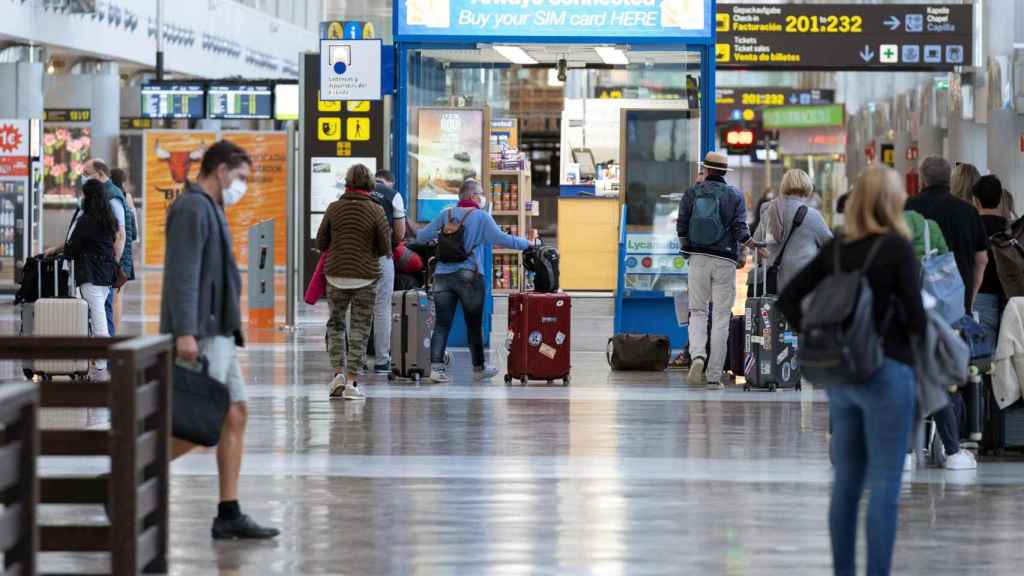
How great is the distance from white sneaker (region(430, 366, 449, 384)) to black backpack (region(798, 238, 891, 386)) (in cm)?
838

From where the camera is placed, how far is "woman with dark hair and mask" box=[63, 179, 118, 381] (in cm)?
1400

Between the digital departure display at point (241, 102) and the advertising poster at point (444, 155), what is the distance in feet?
43.5

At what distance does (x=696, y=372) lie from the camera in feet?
47.4

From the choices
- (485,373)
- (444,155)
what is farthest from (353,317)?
(444,155)

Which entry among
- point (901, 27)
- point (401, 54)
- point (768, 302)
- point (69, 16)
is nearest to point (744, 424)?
point (768, 302)

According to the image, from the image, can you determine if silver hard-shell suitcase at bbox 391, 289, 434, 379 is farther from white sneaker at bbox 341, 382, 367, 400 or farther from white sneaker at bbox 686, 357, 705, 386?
white sneaker at bbox 686, 357, 705, 386

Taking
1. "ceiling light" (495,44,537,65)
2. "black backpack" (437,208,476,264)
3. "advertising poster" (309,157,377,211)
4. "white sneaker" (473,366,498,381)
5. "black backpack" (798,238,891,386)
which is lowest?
"white sneaker" (473,366,498,381)

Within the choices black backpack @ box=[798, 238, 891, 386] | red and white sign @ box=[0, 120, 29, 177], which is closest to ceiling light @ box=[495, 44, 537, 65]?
red and white sign @ box=[0, 120, 29, 177]

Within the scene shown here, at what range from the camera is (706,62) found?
16984mm

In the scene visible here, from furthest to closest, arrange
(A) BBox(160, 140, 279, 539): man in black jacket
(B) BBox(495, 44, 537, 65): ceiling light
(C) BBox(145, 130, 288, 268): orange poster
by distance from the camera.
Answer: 1. (C) BBox(145, 130, 288, 268): orange poster
2. (B) BBox(495, 44, 537, 65): ceiling light
3. (A) BBox(160, 140, 279, 539): man in black jacket

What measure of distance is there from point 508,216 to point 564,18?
117 inches

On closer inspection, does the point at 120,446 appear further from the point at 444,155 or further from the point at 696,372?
the point at 444,155

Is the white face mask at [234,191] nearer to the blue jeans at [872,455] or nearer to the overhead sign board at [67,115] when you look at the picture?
the blue jeans at [872,455]

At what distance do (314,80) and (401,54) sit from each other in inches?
269
